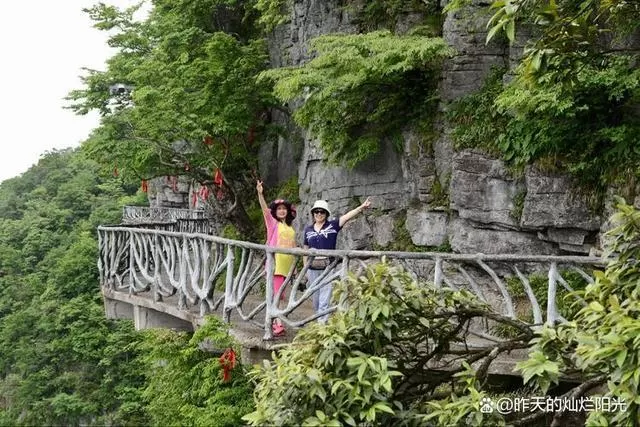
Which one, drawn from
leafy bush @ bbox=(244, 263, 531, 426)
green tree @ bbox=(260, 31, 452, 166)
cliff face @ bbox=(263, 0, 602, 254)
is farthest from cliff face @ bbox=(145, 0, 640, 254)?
leafy bush @ bbox=(244, 263, 531, 426)

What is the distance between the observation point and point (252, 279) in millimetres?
6465

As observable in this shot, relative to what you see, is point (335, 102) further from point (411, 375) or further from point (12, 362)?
point (12, 362)

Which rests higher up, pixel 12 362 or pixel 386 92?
pixel 386 92

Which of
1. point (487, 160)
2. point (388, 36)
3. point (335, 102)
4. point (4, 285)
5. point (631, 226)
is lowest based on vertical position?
point (4, 285)

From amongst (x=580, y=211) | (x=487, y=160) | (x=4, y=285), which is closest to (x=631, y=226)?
(x=580, y=211)

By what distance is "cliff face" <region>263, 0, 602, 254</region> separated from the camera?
26.6ft

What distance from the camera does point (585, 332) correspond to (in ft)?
11.8

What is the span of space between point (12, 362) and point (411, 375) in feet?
102

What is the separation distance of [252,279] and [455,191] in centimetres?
378

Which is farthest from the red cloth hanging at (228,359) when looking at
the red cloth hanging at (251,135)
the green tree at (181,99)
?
the red cloth hanging at (251,135)

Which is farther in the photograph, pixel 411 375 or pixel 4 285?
pixel 4 285

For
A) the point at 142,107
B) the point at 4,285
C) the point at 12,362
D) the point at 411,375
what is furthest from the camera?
the point at 4,285

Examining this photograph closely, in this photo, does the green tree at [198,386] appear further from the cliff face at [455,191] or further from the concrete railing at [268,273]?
the cliff face at [455,191]

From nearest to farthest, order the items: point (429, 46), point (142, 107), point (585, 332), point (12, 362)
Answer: point (585, 332)
point (429, 46)
point (142, 107)
point (12, 362)
